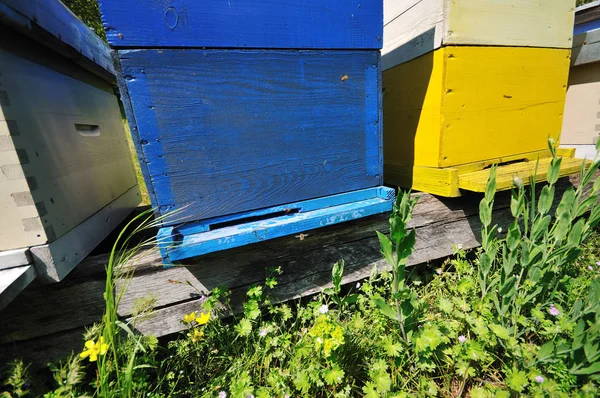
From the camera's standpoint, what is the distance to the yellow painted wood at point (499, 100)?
4.34 ft

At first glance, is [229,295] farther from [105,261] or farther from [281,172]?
[281,172]

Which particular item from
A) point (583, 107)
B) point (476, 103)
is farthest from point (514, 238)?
point (583, 107)

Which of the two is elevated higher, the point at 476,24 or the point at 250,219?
the point at 476,24

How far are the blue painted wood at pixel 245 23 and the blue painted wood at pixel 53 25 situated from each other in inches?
11.0

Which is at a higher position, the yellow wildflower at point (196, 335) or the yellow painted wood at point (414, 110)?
the yellow painted wood at point (414, 110)

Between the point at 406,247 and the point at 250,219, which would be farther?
the point at 250,219

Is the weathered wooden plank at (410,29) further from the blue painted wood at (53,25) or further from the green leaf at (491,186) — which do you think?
the blue painted wood at (53,25)

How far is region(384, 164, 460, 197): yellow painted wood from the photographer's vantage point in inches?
53.7

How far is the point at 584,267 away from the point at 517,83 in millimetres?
1256

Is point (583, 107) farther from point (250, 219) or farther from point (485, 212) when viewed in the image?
point (250, 219)

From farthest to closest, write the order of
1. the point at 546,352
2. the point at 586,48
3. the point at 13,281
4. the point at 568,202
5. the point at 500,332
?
the point at 586,48 < the point at 568,202 < the point at 500,332 < the point at 546,352 < the point at 13,281

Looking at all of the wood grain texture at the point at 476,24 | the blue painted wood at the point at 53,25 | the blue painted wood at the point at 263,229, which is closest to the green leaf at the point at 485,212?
the blue painted wood at the point at 263,229

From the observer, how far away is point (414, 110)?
1.51 m

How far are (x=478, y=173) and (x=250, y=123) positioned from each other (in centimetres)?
123
